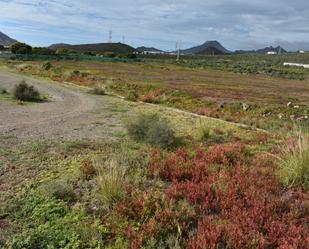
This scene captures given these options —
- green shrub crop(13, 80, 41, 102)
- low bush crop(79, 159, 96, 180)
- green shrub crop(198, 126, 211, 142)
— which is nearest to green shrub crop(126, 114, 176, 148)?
green shrub crop(198, 126, 211, 142)

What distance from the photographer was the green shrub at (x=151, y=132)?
448 inches

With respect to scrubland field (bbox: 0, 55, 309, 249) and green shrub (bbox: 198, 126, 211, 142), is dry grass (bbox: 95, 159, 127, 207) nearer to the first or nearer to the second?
scrubland field (bbox: 0, 55, 309, 249)

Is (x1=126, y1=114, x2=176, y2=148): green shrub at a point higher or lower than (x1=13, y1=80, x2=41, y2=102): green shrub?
higher

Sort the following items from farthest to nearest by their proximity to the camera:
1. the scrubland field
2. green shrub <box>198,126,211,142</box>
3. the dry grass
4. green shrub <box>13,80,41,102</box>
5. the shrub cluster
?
green shrub <box>13,80,41,102</box>
green shrub <box>198,126,211,142</box>
the dry grass
the scrubland field
the shrub cluster

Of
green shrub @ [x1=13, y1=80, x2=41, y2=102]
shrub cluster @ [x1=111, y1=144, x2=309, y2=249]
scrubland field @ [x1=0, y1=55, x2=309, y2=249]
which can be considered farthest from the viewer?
green shrub @ [x1=13, y1=80, x2=41, y2=102]

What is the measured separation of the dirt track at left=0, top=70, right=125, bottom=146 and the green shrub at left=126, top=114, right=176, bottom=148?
1.20 meters

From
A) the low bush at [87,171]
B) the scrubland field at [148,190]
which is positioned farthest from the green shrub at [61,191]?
the low bush at [87,171]

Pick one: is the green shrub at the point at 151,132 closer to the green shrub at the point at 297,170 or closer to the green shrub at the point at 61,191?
the green shrub at the point at 297,170

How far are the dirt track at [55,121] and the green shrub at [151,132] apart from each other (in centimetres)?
120

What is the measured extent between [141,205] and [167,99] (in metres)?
21.8

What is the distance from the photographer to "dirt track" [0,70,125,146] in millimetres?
12641

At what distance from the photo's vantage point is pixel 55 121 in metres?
15.7

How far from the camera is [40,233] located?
18.6 ft

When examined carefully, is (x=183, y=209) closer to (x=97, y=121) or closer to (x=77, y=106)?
(x=97, y=121)
